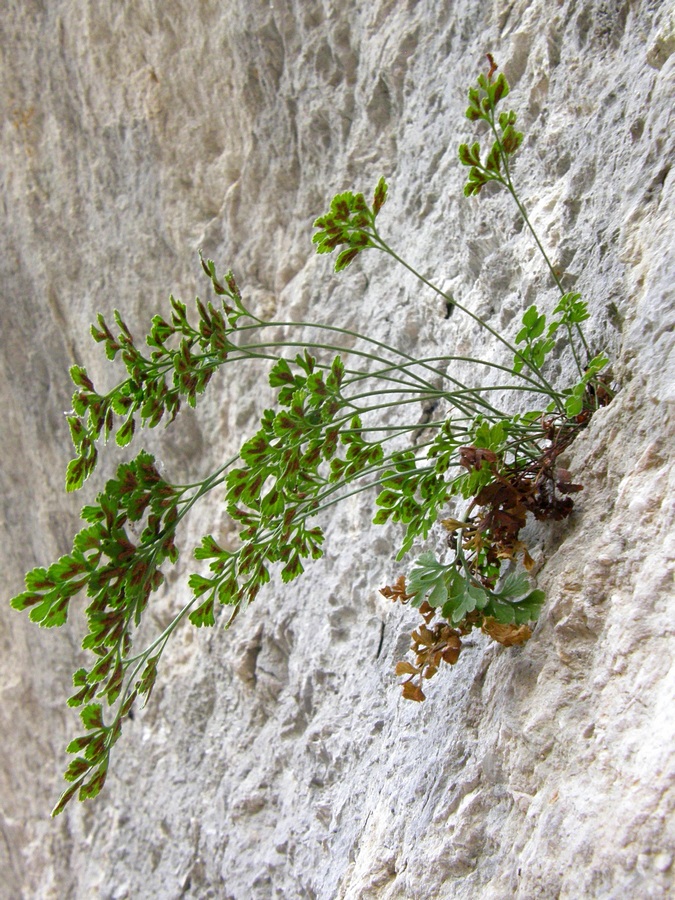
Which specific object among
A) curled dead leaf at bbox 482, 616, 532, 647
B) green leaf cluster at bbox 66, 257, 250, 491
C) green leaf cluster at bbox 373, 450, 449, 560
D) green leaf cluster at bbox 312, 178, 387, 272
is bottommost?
curled dead leaf at bbox 482, 616, 532, 647

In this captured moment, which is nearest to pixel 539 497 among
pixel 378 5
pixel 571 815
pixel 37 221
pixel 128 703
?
pixel 571 815

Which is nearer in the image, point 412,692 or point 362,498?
point 412,692

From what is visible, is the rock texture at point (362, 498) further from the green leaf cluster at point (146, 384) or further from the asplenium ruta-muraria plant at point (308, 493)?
the green leaf cluster at point (146, 384)

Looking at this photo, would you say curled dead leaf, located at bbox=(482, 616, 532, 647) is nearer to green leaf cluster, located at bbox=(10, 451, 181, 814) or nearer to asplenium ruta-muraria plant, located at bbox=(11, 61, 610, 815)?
asplenium ruta-muraria plant, located at bbox=(11, 61, 610, 815)

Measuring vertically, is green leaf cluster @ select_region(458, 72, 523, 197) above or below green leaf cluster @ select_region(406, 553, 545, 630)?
above

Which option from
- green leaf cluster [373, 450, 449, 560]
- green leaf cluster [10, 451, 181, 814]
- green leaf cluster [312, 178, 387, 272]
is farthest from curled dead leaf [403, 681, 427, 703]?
green leaf cluster [312, 178, 387, 272]

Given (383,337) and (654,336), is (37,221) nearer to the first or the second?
(383,337)

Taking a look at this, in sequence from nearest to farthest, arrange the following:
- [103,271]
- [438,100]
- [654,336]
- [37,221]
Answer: [654,336], [438,100], [103,271], [37,221]

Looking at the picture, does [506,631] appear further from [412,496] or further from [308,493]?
[308,493]


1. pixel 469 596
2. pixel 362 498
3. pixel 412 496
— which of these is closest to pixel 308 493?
pixel 412 496
